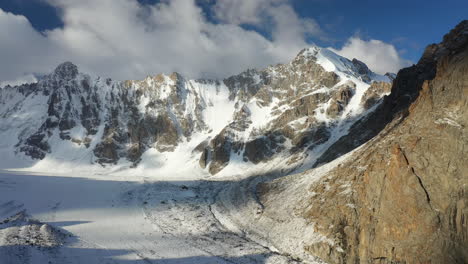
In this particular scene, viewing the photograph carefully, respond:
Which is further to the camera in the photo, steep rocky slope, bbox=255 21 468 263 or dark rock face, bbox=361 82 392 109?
dark rock face, bbox=361 82 392 109

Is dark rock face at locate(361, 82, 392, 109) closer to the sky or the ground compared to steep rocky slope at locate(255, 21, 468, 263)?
closer to the sky

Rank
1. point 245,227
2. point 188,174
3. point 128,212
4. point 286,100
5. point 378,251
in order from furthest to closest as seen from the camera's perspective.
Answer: point 286,100 → point 188,174 → point 128,212 → point 245,227 → point 378,251

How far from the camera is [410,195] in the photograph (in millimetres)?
32375

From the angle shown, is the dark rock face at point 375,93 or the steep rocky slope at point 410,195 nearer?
the steep rocky slope at point 410,195

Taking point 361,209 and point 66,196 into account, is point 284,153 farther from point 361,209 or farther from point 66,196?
point 361,209

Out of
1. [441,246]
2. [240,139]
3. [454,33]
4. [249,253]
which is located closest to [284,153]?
[240,139]

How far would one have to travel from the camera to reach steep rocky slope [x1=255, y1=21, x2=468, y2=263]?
2966 cm

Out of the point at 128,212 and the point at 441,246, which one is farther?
the point at 128,212

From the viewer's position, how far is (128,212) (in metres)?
59.4

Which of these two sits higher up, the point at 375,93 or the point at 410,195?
the point at 375,93

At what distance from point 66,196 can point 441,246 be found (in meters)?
67.2

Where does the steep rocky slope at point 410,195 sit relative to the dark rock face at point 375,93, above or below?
below

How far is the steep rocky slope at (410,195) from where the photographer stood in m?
29.7

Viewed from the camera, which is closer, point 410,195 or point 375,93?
point 410,195
